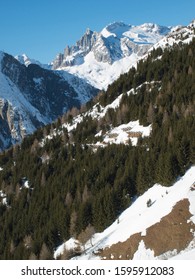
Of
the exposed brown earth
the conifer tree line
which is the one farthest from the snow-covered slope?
the conifer tree line

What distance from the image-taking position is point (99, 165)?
130875mm

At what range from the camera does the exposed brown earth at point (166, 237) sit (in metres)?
68.2

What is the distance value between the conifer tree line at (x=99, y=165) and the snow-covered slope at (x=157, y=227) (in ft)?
21.8

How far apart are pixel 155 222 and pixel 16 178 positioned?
315ft

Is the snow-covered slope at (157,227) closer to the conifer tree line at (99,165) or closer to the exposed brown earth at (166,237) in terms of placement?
the exposed brown earth at (166,237)

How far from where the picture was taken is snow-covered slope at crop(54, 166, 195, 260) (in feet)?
226

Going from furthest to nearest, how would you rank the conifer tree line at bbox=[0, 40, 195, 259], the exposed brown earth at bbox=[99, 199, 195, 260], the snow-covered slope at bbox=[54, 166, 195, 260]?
the conifer tree line at bbox=[0, 40, 195, 259]
the snow-covered slope at bbox=[54, 166, 195, 260]
the exposed brown earth at bbox=[99, 199, 195, 260]

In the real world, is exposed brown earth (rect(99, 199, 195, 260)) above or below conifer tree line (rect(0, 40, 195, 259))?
below

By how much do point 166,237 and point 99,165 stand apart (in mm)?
61976

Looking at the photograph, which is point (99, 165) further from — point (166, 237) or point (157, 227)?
point (166, 237)

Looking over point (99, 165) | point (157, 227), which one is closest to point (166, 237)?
point (157, 227)

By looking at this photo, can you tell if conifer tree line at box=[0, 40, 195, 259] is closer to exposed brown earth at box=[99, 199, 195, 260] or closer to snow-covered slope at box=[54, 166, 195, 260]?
snow-covered slope at box=[54, 166, 195, 260]

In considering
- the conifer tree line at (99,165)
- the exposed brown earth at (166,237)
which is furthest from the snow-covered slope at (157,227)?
the conifer tree line at (99,165)
